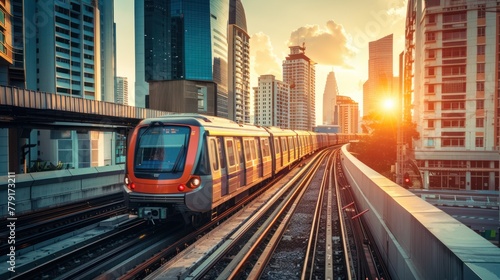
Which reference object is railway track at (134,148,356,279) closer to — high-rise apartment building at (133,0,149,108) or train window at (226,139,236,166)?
train window at (226,139,236,166)

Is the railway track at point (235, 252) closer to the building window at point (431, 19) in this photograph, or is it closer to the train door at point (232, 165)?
the train door at point (232, 165)

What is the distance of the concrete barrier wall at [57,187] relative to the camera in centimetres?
1244

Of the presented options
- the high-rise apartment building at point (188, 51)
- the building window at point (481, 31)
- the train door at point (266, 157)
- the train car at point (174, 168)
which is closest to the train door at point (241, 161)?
the train car at point (174, 168)

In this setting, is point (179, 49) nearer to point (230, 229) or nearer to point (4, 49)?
point (4, 49)

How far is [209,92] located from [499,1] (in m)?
94.2

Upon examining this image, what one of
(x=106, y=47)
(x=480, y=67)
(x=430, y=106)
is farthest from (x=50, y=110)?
(x=106, y=47)

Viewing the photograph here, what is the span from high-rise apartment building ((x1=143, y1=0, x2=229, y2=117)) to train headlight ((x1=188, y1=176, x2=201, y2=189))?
337 ft

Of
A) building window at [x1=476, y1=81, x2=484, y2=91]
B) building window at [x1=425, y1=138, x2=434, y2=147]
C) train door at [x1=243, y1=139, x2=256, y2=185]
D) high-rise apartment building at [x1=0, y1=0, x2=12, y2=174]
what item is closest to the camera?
train door at [x1=243, y1=139, x2=256, y2=185]

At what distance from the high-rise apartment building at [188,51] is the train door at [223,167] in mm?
101043

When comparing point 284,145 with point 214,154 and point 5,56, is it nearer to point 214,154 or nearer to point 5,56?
point 214,154

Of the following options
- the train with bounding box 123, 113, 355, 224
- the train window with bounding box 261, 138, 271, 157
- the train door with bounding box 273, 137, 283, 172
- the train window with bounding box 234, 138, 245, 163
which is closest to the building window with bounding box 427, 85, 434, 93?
the train door with bounding box 273, 137, 283, 172

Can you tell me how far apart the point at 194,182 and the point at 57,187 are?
7.71m

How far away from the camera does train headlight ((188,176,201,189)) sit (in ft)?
31.1

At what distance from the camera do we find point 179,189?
371 inches
